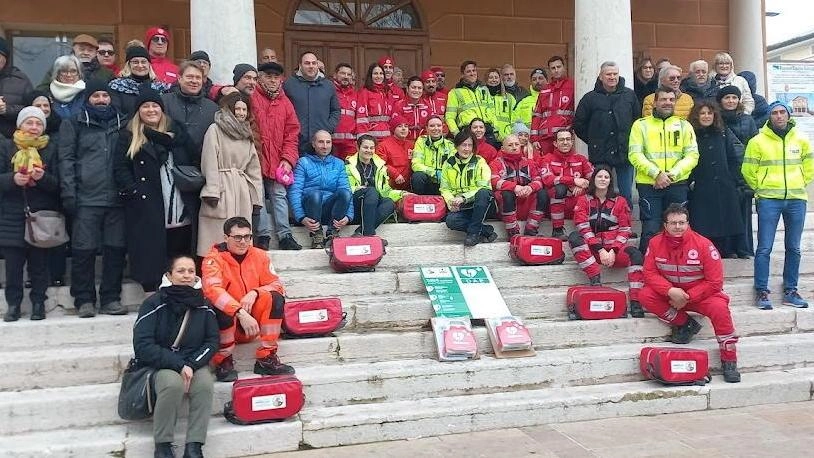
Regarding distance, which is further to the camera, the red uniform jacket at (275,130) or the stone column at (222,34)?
the stone column at (222,34)

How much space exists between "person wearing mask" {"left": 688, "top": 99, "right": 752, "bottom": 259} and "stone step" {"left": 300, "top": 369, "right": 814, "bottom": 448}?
1.56 metres

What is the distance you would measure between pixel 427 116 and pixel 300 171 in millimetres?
2195

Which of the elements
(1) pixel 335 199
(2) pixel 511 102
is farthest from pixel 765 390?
(2) pixel 511 102

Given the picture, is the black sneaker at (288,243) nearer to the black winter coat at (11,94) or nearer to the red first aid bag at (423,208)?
the red first aid bag at (423,208)

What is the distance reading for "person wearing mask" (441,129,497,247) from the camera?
21.8 ft

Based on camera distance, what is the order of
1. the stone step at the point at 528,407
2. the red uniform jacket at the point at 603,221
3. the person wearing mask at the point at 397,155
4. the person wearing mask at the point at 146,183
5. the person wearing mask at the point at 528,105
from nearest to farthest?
1. the stone step at the point at 528,407
2. the person wearing mask at the point at 146,183
3. the red uniform jacket at the point at 603,221
4. the person wearing mask at the point at 397,155
5. the person wearing mask at the point at 528,105

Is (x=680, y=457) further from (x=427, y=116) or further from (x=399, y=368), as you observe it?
(x=427, y=116)

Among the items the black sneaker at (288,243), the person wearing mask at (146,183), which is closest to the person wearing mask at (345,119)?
the black sneaker at (288,243)

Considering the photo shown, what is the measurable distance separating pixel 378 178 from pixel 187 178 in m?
2.12

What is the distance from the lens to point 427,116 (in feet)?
26.9

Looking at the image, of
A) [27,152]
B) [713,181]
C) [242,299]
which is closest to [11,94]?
[27,152]

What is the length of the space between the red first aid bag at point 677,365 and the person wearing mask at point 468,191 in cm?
199

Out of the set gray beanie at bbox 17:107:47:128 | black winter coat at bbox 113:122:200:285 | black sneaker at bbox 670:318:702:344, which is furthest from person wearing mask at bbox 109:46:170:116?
black sneaker at bbox 670:318:702:344

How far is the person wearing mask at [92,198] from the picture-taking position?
5.32 meters
